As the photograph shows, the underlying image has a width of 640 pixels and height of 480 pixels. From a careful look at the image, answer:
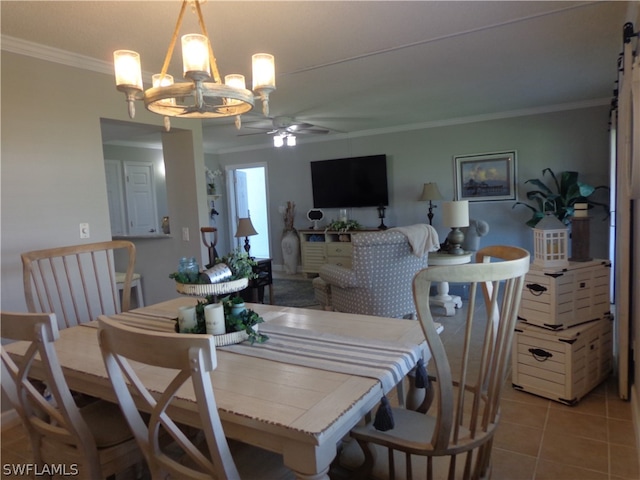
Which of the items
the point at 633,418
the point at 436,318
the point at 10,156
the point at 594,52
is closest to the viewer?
the point at 633,418

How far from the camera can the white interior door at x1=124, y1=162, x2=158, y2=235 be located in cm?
649

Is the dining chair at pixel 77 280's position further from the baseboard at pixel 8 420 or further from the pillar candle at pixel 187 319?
the pillar candle at pixel 187 319

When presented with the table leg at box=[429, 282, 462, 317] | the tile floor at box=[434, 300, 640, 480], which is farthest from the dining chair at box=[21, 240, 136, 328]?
the table leg at box=[429, 282, 462, 317]

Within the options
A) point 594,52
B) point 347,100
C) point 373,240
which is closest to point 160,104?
point 373,240

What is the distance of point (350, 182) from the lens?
6.73 meters

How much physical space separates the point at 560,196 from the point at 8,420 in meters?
5.68

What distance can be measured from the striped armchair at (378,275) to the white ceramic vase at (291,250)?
3408 mm

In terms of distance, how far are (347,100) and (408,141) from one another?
213cm

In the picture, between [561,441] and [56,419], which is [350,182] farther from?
[56,419]

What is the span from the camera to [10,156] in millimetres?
2504

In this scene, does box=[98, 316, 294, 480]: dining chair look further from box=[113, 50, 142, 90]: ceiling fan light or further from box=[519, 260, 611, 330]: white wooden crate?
box=[519, 260, 611, 330]: white wooden crate

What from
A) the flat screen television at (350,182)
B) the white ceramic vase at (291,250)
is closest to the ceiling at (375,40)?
the flat screen television at (350,182)

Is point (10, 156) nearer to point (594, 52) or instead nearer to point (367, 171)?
point (594, 52)

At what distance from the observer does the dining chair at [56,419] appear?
3.96ft
